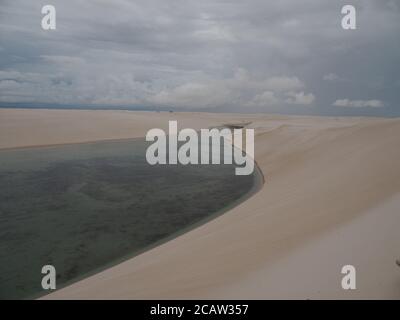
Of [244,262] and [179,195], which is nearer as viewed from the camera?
[244,262]

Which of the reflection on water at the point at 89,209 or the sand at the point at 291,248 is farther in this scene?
the reflection on water at the point at 89,209

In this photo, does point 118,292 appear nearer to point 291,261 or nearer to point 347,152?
point 291,261

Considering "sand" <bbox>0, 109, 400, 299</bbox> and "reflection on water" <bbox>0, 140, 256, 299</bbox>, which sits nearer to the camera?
"sand" <bbox>0, 109, 400, 299</bbox>

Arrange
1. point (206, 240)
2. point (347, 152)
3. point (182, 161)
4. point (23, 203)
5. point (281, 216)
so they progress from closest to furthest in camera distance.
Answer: point (206, 240) → point (281, 216) → point (23, 203) → point (347, 152) → point (182, 161)

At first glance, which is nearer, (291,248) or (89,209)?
(291,248)

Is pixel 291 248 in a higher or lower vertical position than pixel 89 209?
lower
